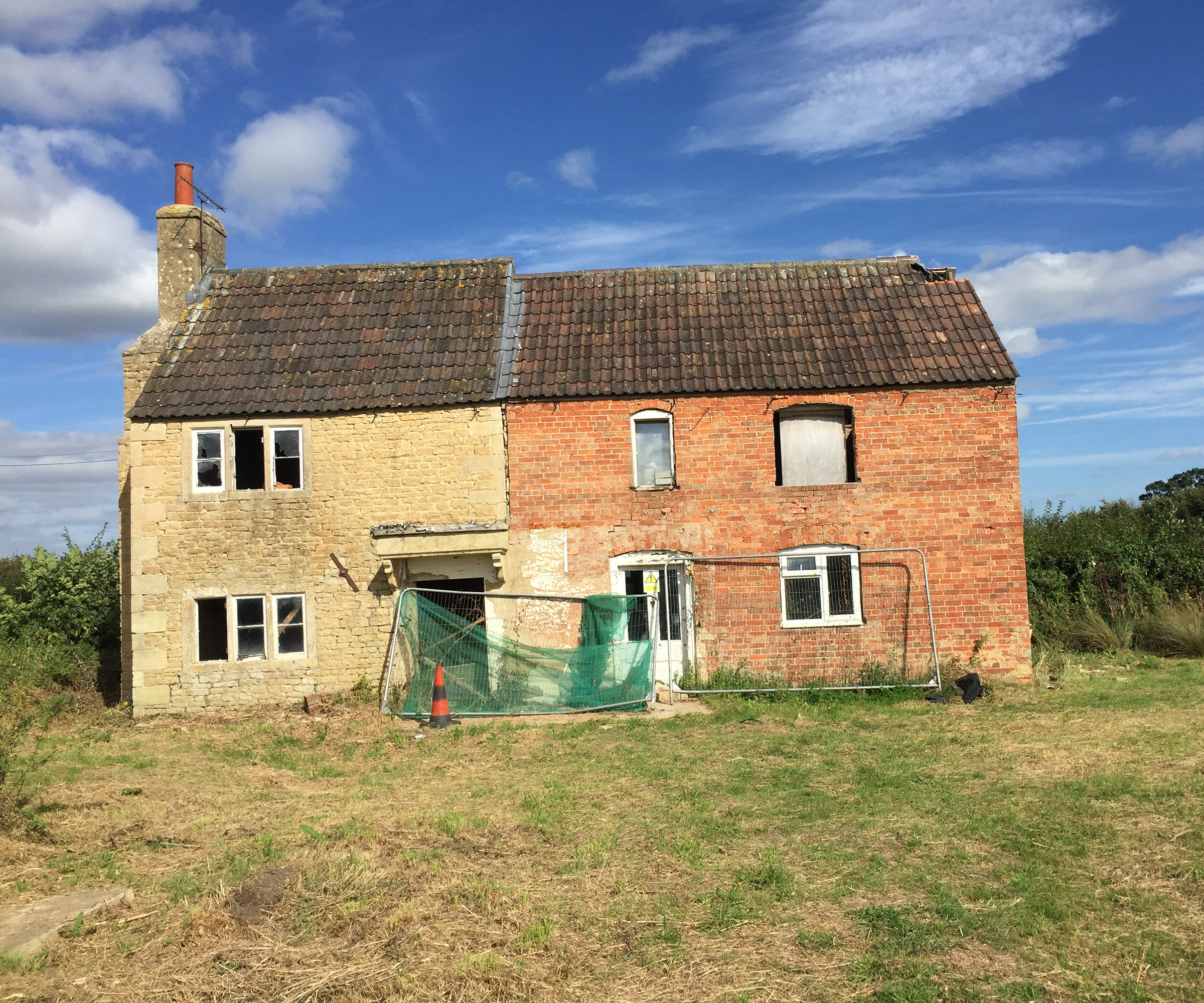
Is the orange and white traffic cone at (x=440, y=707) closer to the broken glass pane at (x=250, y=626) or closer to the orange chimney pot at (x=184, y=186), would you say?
the broken glass pane at (x=250, y=626)

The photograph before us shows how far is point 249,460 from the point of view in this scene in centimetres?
1622

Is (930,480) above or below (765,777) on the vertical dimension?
above

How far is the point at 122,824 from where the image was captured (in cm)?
844

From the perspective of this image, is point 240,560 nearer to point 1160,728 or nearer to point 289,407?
point 289,407

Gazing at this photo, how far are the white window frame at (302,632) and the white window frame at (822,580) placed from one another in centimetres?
775

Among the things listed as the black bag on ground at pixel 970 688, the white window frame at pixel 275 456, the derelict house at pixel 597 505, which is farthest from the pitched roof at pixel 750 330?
the black bag on ground at pixel 970 688

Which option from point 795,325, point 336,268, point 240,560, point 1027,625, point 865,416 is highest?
point 336,268

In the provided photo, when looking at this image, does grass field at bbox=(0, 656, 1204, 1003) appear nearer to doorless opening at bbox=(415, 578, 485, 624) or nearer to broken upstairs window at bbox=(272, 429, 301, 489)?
doorless opening at bbox=(415, 578, 485, 624)

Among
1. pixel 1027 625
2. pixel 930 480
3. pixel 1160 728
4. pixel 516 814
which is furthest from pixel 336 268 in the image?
pixel 1160 728

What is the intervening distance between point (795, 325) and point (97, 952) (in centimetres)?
1400

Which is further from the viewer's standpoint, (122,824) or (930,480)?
(930,480)

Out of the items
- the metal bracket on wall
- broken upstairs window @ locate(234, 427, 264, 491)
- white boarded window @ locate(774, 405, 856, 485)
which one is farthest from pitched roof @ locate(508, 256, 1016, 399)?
broken upstairs window @ locate(234, 427, 264, 491)

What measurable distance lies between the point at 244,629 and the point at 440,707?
4.32m

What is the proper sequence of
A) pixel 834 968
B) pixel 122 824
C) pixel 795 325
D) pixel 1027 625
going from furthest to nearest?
pixel 795 325
pixel 1027 625
pixel 122 824
pixel 834 968
